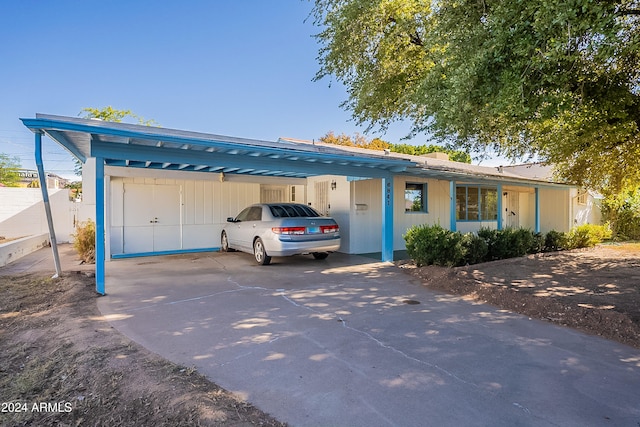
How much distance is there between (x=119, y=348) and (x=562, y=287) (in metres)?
7.95

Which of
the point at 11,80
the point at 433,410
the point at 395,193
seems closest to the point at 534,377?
the point at 433,410

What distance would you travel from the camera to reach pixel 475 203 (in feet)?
45.5

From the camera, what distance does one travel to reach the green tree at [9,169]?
3428 centimetres

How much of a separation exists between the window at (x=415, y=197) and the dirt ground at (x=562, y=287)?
11.3 feet

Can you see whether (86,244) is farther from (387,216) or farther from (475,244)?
(475,244)

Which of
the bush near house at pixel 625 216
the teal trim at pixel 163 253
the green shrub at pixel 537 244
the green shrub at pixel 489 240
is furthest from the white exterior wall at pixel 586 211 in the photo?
the teal trim at pixel 163 253

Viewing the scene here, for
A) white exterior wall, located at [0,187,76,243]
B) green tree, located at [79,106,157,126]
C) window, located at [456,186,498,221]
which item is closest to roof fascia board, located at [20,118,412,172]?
window, located at [456,186,498,221]

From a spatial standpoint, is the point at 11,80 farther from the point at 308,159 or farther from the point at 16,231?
the point at 308,159

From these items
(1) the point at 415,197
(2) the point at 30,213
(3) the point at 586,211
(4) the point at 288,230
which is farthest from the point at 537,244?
(2) the point at 30,213

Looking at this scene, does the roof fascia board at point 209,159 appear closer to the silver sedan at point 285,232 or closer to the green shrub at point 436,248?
the silver sedan at point 285,232

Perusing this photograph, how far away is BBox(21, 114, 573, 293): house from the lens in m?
7.84

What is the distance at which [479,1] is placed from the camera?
5922 mm

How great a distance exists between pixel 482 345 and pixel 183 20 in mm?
12569

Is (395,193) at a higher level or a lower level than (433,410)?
higher
